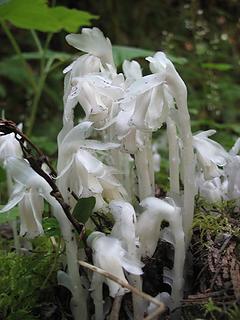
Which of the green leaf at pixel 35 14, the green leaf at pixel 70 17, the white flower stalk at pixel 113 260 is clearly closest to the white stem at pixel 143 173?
the white flower stalk at pixel 113 260

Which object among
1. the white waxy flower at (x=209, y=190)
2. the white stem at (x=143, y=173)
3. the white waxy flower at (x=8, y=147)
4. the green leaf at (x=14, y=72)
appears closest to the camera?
the white stem at (x=143, y=173)

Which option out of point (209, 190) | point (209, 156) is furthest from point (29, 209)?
point (209, 190)

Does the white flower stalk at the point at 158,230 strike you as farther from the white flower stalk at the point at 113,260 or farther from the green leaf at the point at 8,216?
the green leaf at the point at 8,216

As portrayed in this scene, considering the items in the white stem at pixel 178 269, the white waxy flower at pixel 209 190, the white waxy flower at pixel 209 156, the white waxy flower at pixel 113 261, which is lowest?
the white waxy flower at pixel 209 190

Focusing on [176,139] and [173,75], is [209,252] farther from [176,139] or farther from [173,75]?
[173,75]

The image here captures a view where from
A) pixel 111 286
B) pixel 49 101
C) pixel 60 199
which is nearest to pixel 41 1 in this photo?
pixel 60 199

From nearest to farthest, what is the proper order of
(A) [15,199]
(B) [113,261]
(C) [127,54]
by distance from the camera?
1. (B) [113,261]
2. (A) [15,199]
3. (C) [127,54]

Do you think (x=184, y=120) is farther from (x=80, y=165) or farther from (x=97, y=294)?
(x=97, y=294)
